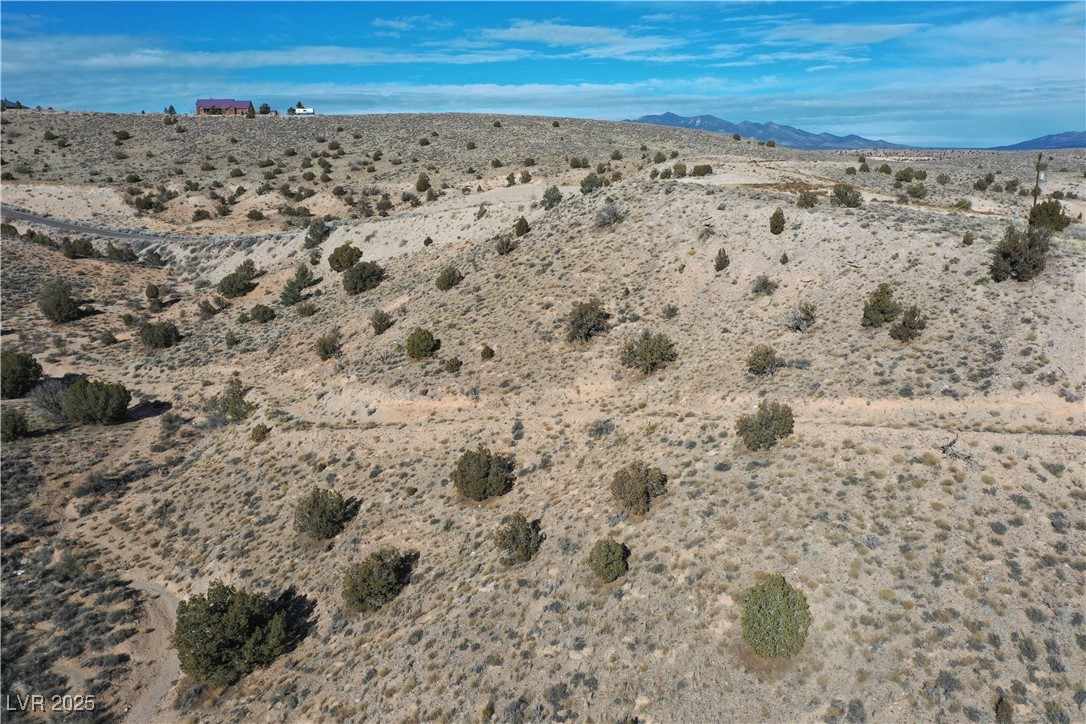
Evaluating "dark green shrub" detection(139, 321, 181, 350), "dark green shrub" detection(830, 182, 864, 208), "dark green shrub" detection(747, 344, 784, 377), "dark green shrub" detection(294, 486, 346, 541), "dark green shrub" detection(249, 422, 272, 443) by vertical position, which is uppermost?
"dark green shrub" detection(830, 182, 864, 208)

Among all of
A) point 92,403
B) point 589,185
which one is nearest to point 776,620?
point 92,403

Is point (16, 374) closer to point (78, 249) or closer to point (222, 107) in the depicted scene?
point (78, 249)

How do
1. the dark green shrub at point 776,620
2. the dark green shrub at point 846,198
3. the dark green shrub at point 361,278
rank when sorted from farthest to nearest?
the dark green shrub at point 361,278 → the dark green shrub at point 846,198 → the dark green shrub at point 776,620

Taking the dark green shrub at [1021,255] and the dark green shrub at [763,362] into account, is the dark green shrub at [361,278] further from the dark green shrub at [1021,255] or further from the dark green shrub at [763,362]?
the dark green shrub at [1021,255]

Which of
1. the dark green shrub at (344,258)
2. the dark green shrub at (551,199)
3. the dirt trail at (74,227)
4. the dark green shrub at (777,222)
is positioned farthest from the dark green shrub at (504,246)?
the dirt trail at (74,227)

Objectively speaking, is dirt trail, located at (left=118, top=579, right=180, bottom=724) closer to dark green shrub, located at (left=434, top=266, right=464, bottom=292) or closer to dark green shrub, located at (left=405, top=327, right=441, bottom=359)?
dark green shrub, located at (left=405, top=327, right=441, bottom=359)

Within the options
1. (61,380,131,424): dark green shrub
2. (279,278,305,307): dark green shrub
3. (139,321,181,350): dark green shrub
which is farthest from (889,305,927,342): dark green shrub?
(139,321,181,350): dark green shrub

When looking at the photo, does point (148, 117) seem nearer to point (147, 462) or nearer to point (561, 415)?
point (147, 462)
